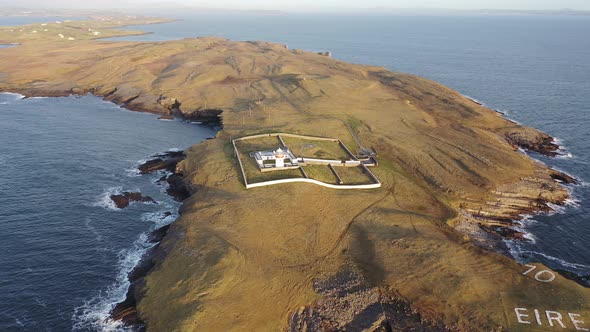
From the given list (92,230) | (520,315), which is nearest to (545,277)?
(520,315)

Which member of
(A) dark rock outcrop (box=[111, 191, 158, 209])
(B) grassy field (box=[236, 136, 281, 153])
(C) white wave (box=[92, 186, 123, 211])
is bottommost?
(C) white wave (box=[92, 186, 123, 211])

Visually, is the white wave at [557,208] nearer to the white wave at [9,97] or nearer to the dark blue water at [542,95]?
the dark blue water at [542,95]

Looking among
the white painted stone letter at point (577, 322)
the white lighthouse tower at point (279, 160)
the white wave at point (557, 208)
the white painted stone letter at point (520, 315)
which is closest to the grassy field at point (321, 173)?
the white lighthouse tower at point (279, 160)

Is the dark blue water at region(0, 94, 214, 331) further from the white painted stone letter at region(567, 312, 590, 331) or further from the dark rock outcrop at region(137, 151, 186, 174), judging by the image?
the white painted stone letter at region(567, 312, 590, 331)

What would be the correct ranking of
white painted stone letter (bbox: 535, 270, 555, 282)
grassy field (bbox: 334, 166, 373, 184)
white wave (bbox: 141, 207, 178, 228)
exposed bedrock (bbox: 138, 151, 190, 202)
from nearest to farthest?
white painted stone letter (bbox: 535, 270, 555, 282)
white wave (bbox: 141, 207, 178, 228)
grassy field (bbox: 334, 166, 373, 184)
exposed bedrock (bbox: 138, 151, 190, 202)

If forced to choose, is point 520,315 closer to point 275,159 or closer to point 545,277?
point 545,277

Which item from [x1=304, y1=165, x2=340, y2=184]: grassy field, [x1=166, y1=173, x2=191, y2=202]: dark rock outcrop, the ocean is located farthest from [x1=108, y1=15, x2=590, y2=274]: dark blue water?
[x1=166, y1=173, x2=191, y2=202]: dark rock outcrop
